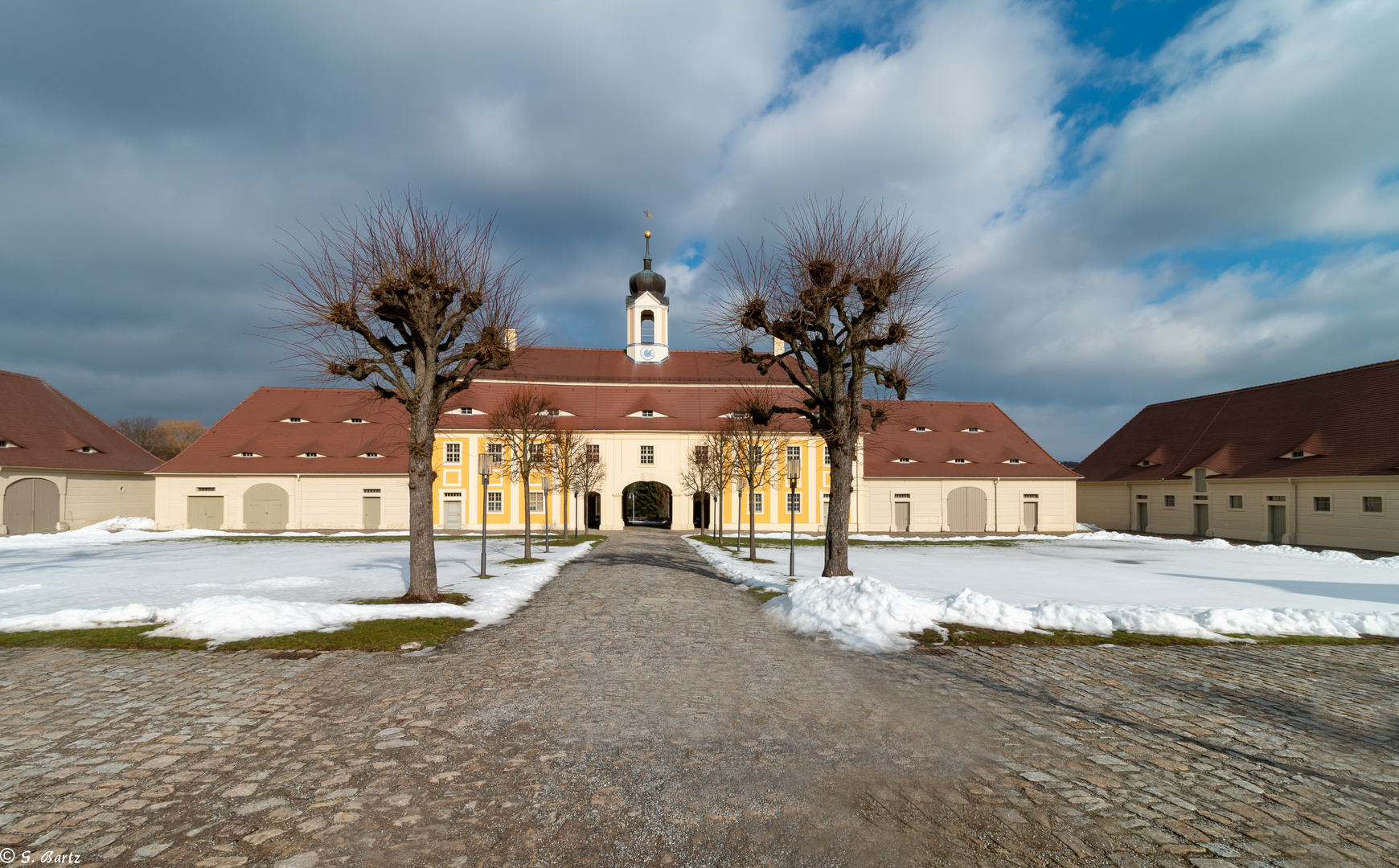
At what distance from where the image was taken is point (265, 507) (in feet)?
124

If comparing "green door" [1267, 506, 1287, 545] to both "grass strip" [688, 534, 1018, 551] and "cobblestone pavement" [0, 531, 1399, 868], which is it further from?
"cobblestone pavement" [0, 531, 1399, 868]

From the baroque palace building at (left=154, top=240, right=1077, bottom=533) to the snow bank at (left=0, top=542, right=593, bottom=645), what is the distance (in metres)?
25.9

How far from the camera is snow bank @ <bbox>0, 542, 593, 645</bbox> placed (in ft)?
30.6

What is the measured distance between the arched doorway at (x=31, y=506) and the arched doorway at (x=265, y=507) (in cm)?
804

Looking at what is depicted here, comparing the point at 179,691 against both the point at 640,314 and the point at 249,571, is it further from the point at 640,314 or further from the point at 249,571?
the point at 640,314

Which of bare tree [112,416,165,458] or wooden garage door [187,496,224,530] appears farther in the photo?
bare tree [112,416,165,458]

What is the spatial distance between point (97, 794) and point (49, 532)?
132 feet

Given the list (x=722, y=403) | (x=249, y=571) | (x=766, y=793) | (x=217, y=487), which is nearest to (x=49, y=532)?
(x=217, y=487)

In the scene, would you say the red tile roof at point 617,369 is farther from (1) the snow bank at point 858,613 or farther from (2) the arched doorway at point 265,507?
(1) the snow bank at point 858,613

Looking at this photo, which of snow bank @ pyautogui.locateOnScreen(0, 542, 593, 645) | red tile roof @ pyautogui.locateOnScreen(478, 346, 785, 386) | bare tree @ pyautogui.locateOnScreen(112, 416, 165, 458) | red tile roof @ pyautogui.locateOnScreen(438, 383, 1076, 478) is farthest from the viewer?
bare tree @ pyautogui.locateOnScreen(112, 416, 165, 458)

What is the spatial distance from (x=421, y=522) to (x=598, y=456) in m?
27.6

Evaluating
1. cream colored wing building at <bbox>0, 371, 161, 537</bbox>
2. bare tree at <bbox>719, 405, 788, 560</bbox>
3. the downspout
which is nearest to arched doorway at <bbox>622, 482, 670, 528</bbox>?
bare tree at <bbox>719, 405, 788, 560</bbox>

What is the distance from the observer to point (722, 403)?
4369 centimetres

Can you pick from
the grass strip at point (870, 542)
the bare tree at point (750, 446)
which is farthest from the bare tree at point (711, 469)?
the grass strip at point (870, 542)
